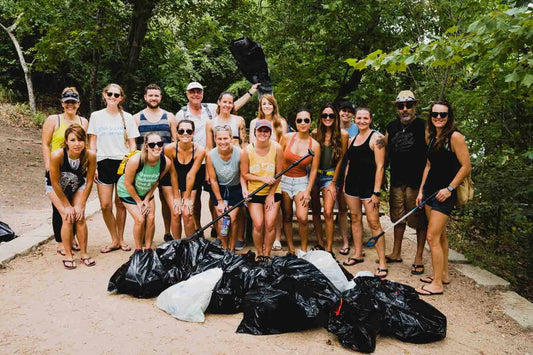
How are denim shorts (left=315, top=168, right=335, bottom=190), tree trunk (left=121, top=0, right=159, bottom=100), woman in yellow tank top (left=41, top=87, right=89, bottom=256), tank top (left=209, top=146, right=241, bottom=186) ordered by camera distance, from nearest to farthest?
1. woman in yellow tank top (left=41, top=87, right=89, bottom=256)
2. tank top (left=209, top=146, right=241, bottom=186)
3. denim shorts (left=315, top=168, right=335, bottom=190)
4. tree trunk (left=121, top=0, right=159, bottom=100)

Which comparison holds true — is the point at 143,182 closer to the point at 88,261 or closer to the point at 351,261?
the point at 88,261

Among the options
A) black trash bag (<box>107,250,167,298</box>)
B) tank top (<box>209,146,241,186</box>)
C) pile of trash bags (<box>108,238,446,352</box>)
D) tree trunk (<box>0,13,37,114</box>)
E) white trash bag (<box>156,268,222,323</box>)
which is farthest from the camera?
tree trunk (<box>0,13,37,114</box>)

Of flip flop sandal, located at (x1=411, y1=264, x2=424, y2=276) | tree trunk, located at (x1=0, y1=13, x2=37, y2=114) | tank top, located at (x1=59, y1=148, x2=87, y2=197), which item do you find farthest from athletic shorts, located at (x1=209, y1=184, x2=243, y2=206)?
tree trunk, located at (x1=0, y1=13, x2=37, y2=114)

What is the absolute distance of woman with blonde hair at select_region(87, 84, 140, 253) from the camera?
196 inches

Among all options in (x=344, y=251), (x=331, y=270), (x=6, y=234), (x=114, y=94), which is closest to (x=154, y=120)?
(x=114, y=94)

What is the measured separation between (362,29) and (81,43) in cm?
674

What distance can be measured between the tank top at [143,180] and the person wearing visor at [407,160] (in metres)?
2.83

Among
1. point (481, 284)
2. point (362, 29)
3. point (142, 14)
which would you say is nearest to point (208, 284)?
point (481, 284)

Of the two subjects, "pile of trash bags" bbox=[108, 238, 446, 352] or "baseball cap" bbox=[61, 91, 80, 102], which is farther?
"baseball cap" bbox=[61, 91, 80, 102]

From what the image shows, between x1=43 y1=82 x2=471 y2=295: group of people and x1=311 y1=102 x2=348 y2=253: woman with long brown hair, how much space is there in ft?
0.04

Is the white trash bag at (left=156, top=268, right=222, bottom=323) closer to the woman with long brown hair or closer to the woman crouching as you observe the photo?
the woman crouching

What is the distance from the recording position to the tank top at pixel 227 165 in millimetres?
4902

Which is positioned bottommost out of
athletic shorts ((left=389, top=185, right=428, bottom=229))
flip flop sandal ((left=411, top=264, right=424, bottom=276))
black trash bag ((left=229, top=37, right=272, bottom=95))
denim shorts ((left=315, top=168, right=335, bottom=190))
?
flip flop sandal ((left=411, top=264, right=424, bottom=276))

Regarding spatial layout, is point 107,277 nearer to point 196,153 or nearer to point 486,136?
point 196,153
